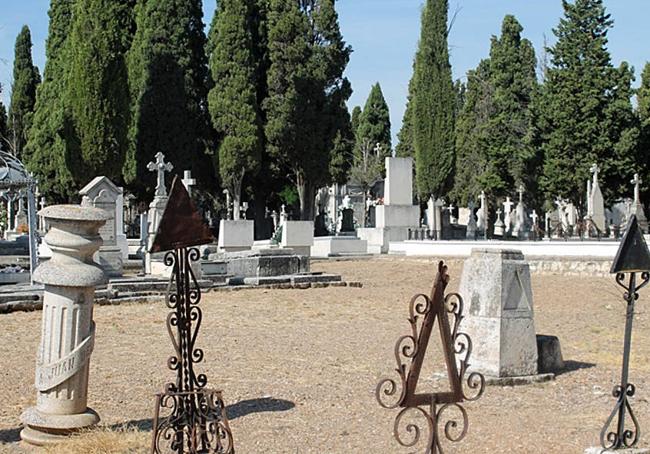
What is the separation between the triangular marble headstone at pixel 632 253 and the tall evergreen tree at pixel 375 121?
61.5 metres

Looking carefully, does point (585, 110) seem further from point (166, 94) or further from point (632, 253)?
point (632, 253)

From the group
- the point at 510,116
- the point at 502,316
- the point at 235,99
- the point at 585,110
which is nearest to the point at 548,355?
the point at 502,316

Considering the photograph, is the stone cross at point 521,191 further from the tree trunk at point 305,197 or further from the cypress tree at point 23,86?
the cypress tree at point 23,86

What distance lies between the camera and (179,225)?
5.68 metres

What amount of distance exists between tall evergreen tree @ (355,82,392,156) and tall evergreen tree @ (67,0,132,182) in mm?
36672

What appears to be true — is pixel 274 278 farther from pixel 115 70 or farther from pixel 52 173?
pixel 52 173

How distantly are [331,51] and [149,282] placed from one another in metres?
24.4

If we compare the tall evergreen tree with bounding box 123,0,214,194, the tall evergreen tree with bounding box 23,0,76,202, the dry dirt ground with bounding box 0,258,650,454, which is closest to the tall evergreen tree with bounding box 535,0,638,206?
the tall evergreen tree with bounding box 123,0,214,194

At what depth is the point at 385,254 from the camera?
3161cm

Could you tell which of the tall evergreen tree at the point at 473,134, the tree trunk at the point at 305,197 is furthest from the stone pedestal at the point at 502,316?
the tall evergreen tree at the point at 473,134

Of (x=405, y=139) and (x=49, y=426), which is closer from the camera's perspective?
(x=49, y=426)

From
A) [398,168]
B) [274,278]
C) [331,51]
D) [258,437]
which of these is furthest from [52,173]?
[258,437]

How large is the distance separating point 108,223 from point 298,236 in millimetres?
7262

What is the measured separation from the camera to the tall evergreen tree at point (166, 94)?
37656 mm
